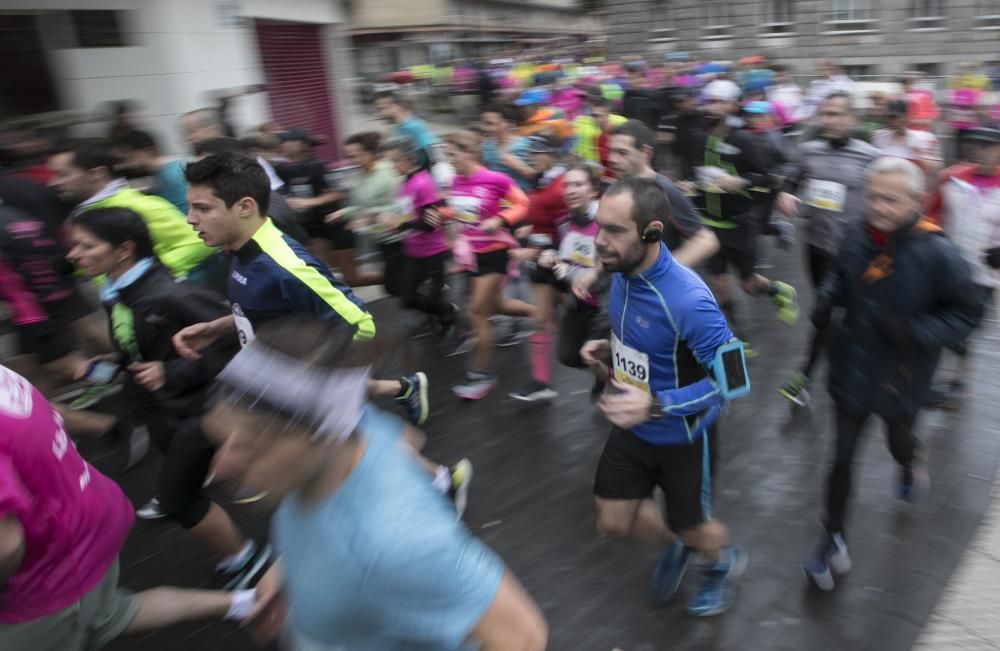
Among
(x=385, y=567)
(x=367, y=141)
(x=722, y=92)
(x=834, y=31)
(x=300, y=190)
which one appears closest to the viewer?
(x=385, y=567)

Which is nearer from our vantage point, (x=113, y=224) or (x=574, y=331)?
(x=113, y=224)

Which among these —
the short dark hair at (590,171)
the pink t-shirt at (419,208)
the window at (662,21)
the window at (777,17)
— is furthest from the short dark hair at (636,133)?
the window at (662,21)

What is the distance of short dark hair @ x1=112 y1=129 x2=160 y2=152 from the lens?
214 inches

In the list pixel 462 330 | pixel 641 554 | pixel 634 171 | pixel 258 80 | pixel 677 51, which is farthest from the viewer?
pixel 677 51

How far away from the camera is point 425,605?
1.43m

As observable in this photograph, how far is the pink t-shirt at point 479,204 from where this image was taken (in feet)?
18.2

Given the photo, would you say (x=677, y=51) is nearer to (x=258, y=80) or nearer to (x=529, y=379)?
(x=258, y=80)

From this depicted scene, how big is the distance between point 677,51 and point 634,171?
109ft

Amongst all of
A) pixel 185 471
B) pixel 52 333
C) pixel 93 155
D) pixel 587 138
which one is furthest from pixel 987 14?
pixel 185 471

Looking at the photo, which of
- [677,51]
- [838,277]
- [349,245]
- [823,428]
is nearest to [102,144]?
[349,245]

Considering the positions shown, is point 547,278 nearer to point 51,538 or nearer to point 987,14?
point 51,538

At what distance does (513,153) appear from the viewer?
7.87 m

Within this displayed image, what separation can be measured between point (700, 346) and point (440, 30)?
33058 millimetres

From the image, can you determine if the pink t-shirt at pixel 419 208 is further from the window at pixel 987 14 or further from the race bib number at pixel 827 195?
the window at pixel 987 14
